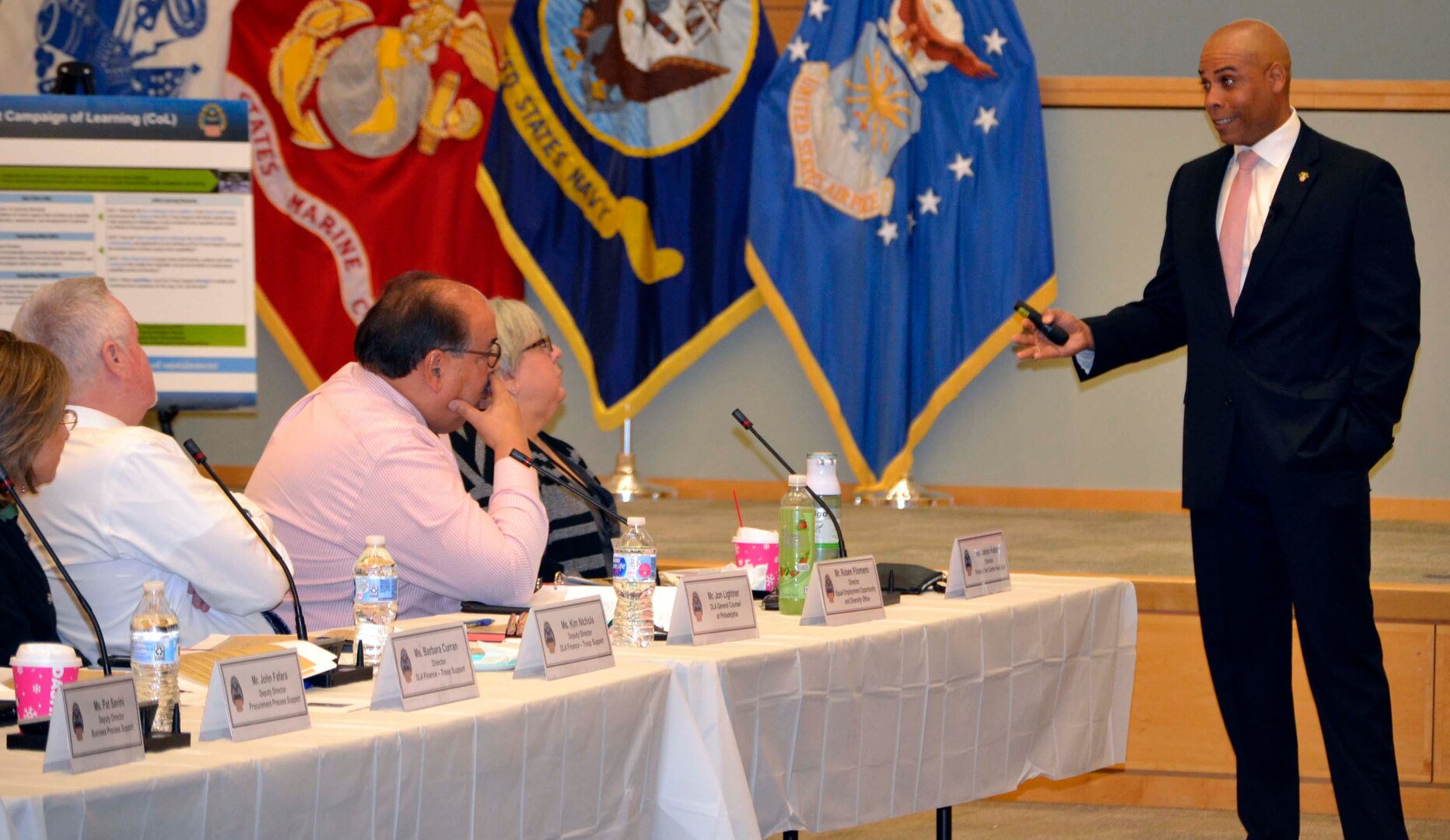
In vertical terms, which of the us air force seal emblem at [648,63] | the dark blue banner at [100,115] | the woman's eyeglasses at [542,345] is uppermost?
the us air force seal emblem at [648,63]

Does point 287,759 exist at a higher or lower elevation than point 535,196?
lower

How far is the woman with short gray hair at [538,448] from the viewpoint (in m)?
3.12

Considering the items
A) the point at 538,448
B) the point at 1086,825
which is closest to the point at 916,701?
the point at 538,448

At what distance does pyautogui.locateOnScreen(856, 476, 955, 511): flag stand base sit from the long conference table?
2.47 meters

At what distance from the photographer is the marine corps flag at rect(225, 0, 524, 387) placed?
5.52m

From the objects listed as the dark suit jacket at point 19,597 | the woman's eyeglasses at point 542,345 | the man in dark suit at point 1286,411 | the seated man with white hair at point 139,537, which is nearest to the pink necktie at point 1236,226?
the man in dark suit at point 1286,411

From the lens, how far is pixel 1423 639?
134 inches

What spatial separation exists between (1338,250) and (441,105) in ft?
11.9

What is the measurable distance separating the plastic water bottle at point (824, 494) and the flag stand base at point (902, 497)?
272cm

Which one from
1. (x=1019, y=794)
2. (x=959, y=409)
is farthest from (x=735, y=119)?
(x=1019, y=794)

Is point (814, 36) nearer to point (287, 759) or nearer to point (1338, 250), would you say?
point (1338, 250)

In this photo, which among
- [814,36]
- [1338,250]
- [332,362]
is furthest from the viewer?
[332,362]

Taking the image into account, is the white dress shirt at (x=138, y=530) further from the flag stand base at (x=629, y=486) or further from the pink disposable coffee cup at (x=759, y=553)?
the flag stand base at (x=629, y=486)

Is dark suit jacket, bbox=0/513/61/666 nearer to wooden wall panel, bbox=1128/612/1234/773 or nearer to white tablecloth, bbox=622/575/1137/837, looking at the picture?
white tablecloth, bbox=622/575/1137/837
